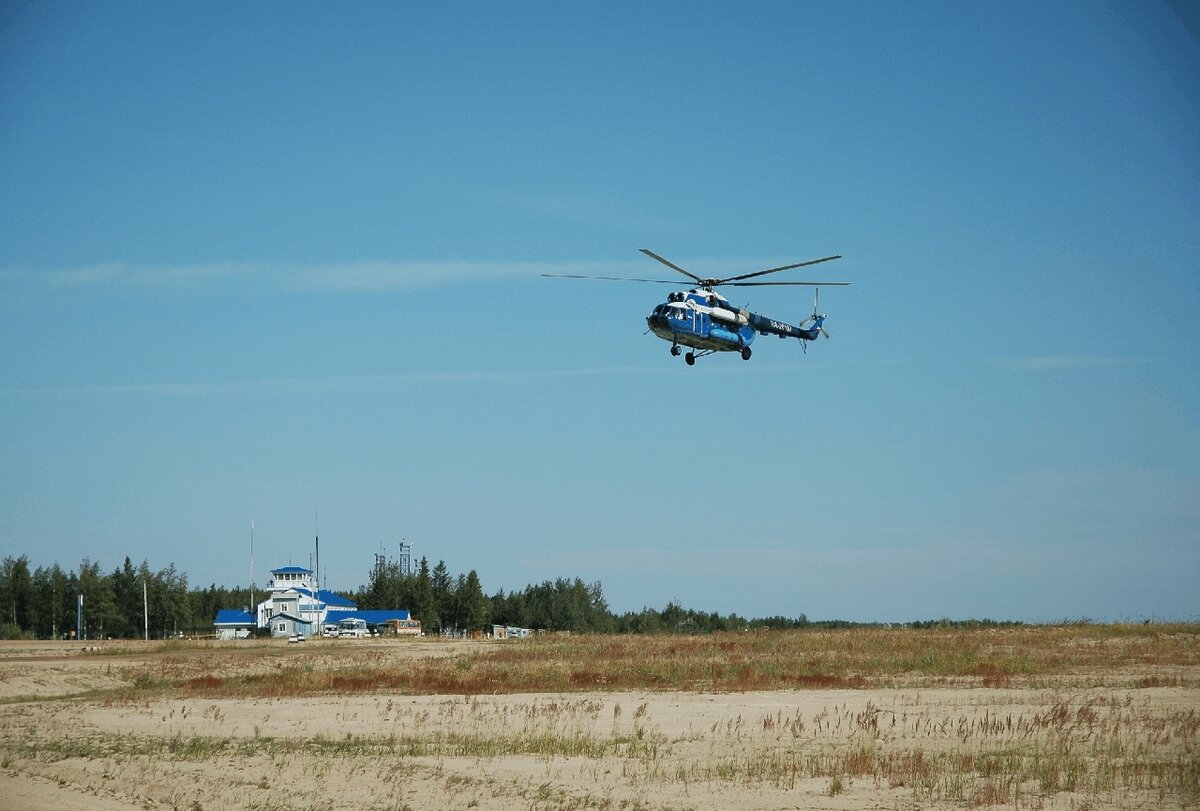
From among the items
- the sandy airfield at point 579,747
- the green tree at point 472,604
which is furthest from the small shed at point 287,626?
the sandy airfield at point 579,747

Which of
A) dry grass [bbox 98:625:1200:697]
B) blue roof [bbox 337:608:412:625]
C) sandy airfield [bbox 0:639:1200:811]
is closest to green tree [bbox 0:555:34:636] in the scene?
blue roof [bbox 337:608:412:625]

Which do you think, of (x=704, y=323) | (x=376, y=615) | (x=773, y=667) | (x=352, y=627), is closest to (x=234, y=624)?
(x=376, y=615)

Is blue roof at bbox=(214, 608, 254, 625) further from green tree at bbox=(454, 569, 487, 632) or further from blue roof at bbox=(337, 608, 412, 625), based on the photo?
green tree at bbox=(454, 569, 487, 632)

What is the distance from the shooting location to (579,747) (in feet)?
87.1

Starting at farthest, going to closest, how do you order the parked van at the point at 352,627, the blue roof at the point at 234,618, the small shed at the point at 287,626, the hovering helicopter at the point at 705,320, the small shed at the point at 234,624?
1. the blue roof at the point at 234,618
2. the small shed at the point at 234,624
3. the small shed at the point at 287,626
4. the parked van at the point at 352,627
5. the hovering helicopter at the point at 705,320

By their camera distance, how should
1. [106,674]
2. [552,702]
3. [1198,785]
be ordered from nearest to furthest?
[1198,785]
[552,702]
[106,674]

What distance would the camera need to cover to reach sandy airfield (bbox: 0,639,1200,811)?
2130cm

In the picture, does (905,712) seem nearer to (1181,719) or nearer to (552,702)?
(1181,719)

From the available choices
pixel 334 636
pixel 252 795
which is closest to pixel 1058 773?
pixel 252 795

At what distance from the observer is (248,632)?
118 m

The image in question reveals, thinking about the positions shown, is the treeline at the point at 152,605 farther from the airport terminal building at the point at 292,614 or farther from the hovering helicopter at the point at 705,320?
the hovering helicopter at the point at 705,320

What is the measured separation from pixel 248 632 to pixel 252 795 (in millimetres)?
99974

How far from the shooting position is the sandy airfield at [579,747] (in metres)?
21.3

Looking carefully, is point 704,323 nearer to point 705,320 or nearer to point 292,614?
point 705,320
